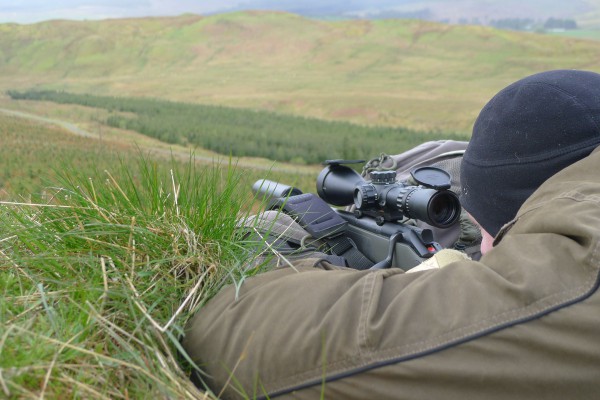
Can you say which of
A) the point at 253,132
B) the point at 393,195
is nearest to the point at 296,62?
the point at 253,132

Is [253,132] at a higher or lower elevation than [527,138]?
lower

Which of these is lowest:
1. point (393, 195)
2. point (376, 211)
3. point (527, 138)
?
point (376, 211)

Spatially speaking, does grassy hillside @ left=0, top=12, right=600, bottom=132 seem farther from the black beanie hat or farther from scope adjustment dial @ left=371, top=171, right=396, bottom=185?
the black beanie hat

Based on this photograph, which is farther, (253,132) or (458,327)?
(253,132)

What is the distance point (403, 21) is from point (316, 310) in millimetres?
87625

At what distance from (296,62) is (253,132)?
4264cm

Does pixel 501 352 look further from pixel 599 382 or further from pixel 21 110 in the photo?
pixel 21 110

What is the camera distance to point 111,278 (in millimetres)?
1788

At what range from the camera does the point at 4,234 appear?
2092mm

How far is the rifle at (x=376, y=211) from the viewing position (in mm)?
2465

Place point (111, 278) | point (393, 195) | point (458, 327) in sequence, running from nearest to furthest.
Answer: point (458, 327), point (111, 278), point (393, 195)

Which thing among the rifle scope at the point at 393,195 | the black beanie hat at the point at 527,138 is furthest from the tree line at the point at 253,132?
the black beanie hat at the point at 527,138

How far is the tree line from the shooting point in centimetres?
2578

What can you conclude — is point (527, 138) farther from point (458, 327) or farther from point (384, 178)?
point (384, 178)
